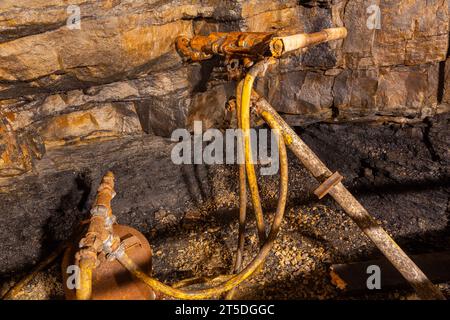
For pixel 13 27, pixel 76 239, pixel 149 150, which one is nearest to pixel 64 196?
pixel 149 150

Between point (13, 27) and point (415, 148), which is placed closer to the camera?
point (13, 27)

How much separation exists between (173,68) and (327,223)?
2.56 metres

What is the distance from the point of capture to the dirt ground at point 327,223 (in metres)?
3.54

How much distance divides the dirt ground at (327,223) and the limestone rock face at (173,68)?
521 millimetres

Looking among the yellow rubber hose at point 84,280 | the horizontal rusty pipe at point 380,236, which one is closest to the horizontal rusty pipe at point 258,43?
the horizontal rusty pipe at point 380,236

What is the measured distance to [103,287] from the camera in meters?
2.38

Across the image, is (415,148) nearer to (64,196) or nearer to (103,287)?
(103,287)

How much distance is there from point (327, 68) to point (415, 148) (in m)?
1.70

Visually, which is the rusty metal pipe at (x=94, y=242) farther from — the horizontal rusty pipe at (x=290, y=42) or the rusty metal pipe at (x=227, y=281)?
the horizontal rusty pipe at (x=290, y=42)

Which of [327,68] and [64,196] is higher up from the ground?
[327,68]

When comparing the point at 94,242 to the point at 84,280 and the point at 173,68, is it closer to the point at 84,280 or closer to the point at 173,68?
the point at 84,280

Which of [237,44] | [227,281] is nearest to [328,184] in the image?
[227,281]

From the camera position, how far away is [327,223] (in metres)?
4.07

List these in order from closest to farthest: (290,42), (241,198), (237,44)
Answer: (290,42) → (237,44) → (241,198)
